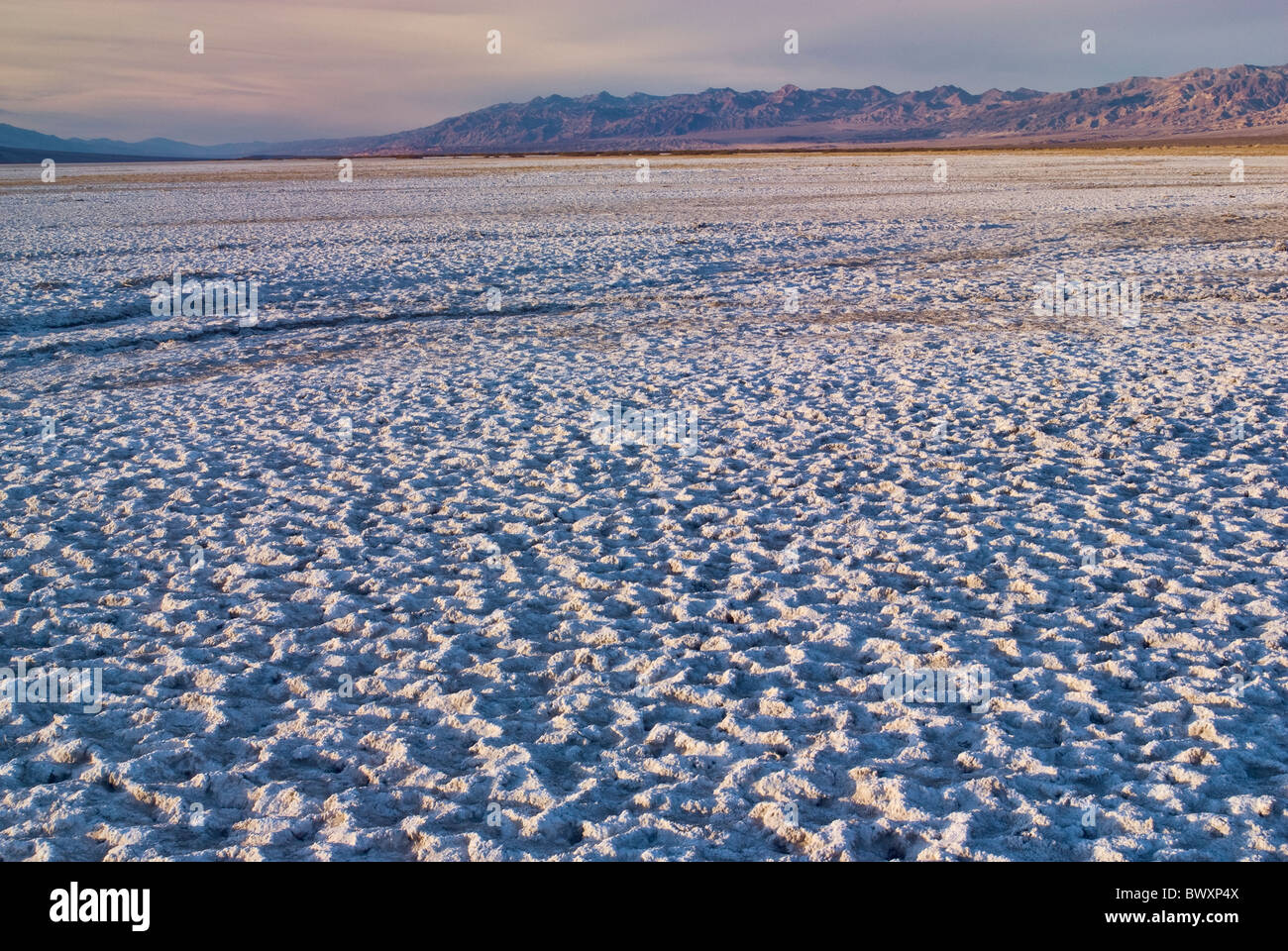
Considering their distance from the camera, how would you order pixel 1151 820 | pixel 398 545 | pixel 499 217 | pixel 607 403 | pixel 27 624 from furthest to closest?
pixel 499 217 → pixel 607 403 → pixel 398 545 → pixel 27 624 → pixel 1151 820

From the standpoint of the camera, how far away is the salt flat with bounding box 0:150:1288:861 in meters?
4.26

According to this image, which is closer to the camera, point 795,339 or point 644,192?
point 795,339

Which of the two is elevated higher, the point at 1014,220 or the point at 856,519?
the point at 1014,220

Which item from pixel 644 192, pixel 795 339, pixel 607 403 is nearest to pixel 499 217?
pixel 644 192

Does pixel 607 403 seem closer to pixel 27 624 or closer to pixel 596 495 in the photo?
pixel 596 495

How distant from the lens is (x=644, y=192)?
1693 inches

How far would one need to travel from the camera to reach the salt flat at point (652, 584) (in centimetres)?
426

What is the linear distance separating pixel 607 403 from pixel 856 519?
169 inches

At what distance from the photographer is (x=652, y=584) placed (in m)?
6.50
